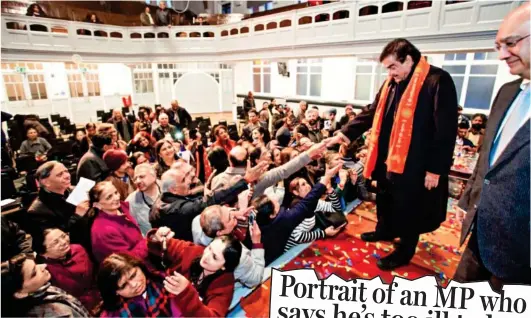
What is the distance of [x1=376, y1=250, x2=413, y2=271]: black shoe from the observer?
100 inches

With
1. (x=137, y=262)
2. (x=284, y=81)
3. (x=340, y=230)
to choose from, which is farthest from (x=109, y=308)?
(x=284, y=81)

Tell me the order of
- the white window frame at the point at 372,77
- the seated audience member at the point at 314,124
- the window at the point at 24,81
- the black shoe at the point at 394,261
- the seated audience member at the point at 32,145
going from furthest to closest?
the window at the point at 24,81 → the white window frame at the point at 372,77 → the seated audience member at the point at 32,145 → the seated audience member at the point at 314,124 → the black shoe at the point at 394,261

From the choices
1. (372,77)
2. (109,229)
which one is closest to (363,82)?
(372,77)

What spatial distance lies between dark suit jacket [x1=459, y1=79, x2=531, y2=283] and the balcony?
610cm

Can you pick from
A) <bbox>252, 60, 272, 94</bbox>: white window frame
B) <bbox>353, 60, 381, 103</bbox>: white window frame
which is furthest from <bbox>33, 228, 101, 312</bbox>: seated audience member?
<bbox>252, 60, 272, 94</bbox>: white window frame

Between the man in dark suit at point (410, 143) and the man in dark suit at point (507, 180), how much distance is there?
416 mm

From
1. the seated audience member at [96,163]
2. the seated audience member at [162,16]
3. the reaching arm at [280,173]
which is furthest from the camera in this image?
the seated audience member at [162,16]

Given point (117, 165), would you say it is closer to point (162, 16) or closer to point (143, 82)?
point (162, 16)

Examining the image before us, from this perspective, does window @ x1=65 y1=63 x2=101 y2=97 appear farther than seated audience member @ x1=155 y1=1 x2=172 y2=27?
Yes

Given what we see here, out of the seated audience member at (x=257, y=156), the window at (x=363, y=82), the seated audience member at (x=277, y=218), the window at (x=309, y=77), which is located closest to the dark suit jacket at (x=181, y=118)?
the seated audience member at (x=257, y=156)

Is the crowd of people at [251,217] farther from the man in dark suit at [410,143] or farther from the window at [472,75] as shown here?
the window at [472,75]

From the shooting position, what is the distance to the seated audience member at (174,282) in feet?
5.27

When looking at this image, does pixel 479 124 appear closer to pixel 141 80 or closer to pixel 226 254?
pixel 226 254

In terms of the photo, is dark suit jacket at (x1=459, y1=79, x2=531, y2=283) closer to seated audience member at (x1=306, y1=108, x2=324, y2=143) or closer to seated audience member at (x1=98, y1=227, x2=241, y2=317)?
seated audience member at (x1=98, y1=227, x2=241, y2=317)
